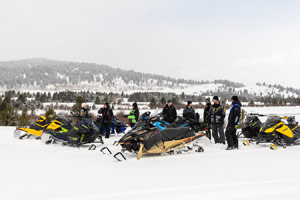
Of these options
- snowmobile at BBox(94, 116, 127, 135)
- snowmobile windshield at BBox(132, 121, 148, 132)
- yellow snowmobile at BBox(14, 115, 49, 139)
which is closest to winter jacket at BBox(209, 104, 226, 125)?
snowmobile windshield at BBox(132, 121, 148, 132)

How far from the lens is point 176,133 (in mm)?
5543

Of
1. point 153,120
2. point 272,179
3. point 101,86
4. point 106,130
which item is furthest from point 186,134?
point 101,86

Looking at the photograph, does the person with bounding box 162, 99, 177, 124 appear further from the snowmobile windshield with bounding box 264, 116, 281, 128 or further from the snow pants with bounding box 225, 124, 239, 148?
the snowmobile windshield with bounding box 264, 116, 281, 128

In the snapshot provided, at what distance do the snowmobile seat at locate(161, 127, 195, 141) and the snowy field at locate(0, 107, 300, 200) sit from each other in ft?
1.33

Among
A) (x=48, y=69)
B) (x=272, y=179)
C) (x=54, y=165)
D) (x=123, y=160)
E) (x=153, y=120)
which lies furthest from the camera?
(x=48, y=69)

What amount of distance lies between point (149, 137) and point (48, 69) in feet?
622

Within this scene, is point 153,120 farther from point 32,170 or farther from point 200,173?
point 32,170

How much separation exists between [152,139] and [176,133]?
703 millimetres

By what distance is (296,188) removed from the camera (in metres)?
3.27

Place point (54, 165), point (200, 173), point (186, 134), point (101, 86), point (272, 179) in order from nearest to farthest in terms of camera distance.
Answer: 1. point (272, 179)
2. point (200, 173)
3. point (54, 165)
4. point (186, 134)
5. point (101, 86)

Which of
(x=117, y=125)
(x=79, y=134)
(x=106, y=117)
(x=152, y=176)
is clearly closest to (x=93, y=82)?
(x=117, y=125)

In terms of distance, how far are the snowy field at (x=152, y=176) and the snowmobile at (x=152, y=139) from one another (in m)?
0.20

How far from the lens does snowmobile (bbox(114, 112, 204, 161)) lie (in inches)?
198

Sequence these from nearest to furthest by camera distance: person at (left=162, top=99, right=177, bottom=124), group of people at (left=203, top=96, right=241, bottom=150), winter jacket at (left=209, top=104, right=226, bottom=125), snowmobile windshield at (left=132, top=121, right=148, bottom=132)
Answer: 1. snowmobile windshield at (left=132, top=121, right=148, bottom=132)
2. group of people at (left=203, top=96, right=241, bottom=150)
3. winter jacket at (left=209, top=104, right=226, bottom=125)
4. person at (left=162, top=99, right=177, bottom=124)
